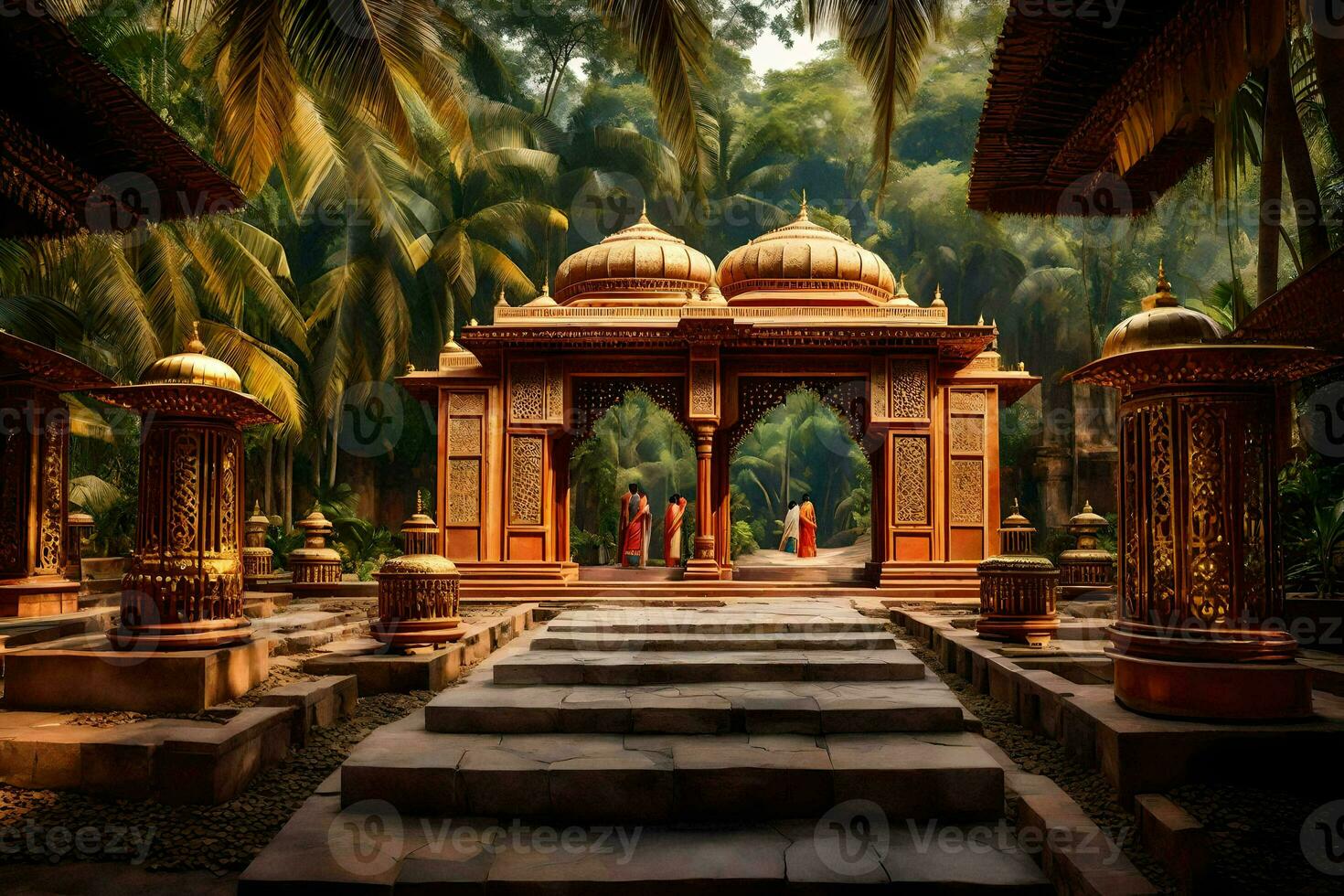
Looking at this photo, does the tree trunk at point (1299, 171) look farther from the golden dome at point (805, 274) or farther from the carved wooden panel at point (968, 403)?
the golden dome at point (805, 274)

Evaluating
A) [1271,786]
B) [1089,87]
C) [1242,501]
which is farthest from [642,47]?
[1271,786]

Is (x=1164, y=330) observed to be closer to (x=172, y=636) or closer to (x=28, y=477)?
(x=172, y=636)

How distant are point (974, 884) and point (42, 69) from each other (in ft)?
20.6

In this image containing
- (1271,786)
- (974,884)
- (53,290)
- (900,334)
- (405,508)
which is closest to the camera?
(974,884)

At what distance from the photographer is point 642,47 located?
7312 millimetres

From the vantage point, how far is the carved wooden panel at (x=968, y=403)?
12.9 meters

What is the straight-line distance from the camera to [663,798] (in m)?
4.70

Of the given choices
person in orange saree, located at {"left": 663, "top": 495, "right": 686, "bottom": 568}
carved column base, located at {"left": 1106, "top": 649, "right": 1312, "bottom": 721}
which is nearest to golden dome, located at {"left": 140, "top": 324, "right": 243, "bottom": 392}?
carved column base, located at {"left": 1106, "top": 649, "right": 1312, "bottom": 721}

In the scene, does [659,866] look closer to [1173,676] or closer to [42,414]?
[1173,676]

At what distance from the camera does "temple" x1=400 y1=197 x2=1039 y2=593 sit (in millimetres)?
12531

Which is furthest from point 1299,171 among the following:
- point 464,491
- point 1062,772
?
point 464,491

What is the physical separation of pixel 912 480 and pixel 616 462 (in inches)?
595

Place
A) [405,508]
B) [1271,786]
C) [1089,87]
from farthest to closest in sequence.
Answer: [405,508] → [1089,87] → [1271,786]

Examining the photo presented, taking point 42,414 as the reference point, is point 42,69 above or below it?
above
